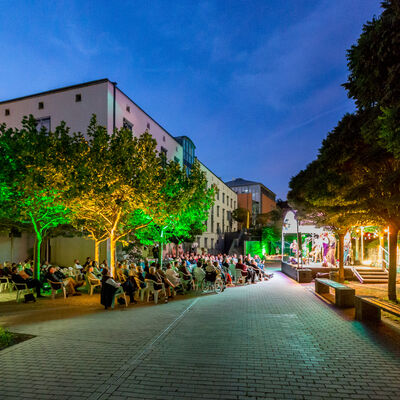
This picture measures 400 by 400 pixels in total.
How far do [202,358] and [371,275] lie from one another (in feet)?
55.6

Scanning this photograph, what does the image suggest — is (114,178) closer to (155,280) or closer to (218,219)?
(155,280)

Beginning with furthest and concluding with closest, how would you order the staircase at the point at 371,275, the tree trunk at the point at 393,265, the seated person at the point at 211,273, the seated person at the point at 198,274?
the staircase at the point at 371,275 < the seated person at the point at 198,274 < the seated person at the point at 211,273 < the tree trunk at the point at 393,265

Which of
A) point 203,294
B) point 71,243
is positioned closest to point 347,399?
point 203,294

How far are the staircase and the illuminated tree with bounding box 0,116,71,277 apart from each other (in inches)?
673

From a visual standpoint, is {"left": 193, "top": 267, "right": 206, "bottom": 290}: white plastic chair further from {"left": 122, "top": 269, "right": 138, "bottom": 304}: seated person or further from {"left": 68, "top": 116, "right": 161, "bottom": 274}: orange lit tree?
{"left": 122, "top": 269, "right": 138, "bottom": 304}: seated person

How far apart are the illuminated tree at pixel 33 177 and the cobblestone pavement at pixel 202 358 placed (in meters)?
6.35

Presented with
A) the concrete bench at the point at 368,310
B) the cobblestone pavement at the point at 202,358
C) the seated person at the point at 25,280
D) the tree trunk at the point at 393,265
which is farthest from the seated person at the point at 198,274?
the tree trunk at the point at 393,265

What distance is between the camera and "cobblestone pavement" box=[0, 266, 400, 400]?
4.67 metres

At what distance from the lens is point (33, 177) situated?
43.9 feet

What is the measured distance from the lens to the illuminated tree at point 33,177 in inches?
521

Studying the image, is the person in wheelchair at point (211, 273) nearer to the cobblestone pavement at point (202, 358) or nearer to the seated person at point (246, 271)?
the seated person at point (246, 271)

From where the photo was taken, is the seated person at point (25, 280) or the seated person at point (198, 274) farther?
the seated person at point (198, 274)

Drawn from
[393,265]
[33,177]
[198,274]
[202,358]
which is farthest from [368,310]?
[33,177]

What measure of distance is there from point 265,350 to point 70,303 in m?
8.33
